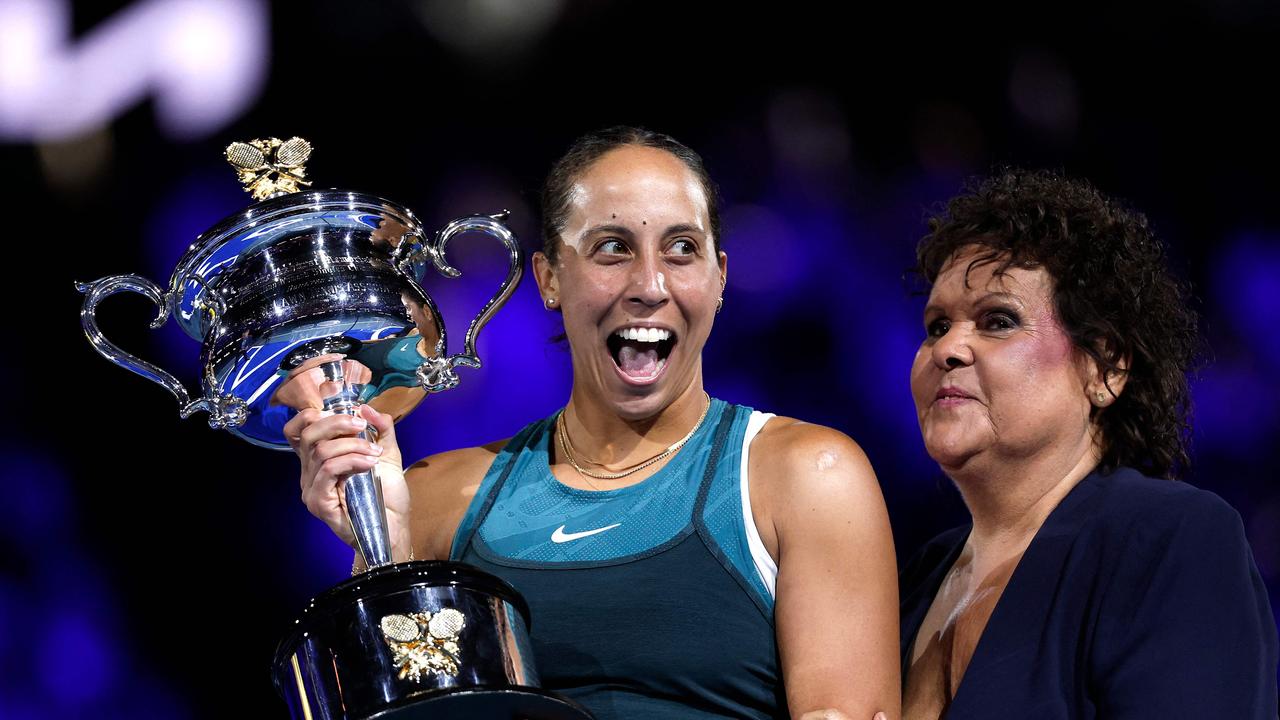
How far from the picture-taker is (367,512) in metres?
1.60

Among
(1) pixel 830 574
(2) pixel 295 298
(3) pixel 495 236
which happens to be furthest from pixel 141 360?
(1) pixel 830 574

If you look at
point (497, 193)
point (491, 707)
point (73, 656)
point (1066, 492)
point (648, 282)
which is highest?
point (497, 193)

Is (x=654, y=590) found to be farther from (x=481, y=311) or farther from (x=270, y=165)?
(x=270, y=165)

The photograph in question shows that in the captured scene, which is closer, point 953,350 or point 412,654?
point 412,654

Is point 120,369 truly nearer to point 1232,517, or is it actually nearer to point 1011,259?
point 1011,259

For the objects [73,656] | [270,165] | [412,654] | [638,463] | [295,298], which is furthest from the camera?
[73,656]

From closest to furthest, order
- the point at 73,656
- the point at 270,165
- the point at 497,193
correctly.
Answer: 1. the point at 270,165
2. the point at 73,656
3. the point at 497,193

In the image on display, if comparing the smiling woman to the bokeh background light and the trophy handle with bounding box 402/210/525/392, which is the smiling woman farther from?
the bokeh background light

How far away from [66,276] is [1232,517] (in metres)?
1.90

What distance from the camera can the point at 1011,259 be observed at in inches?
76.1

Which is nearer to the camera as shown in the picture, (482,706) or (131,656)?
(482,706)

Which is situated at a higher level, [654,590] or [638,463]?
[638,463]

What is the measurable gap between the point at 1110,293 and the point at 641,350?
2.12 ft

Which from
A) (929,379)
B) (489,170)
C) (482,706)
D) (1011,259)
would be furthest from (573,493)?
(489,170)
